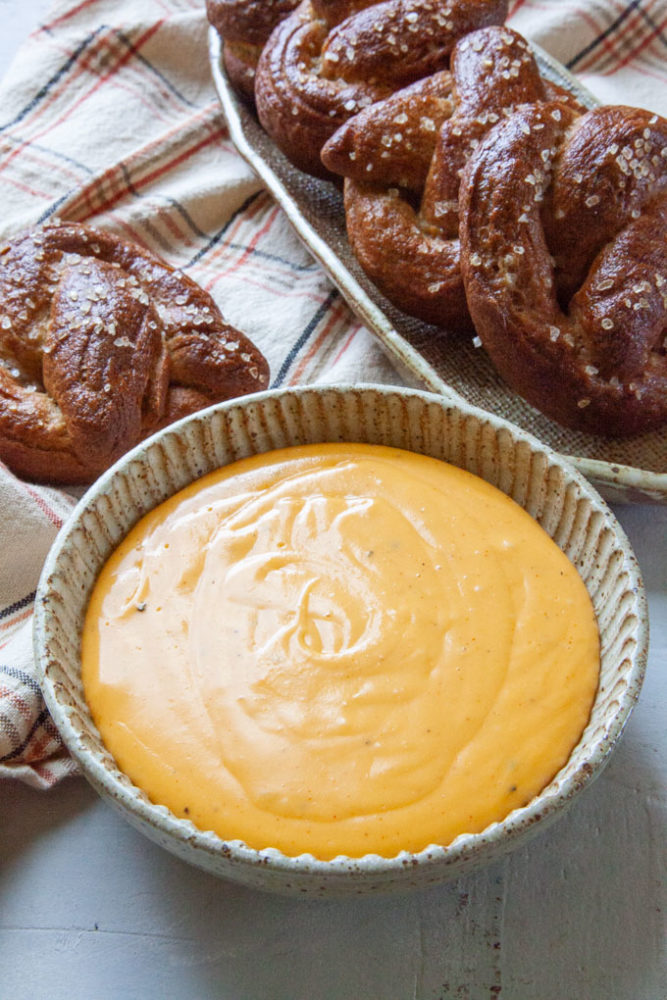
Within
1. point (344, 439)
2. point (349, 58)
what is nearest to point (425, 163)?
point (349, 58)

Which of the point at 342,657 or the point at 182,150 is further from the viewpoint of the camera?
the point at 182,150

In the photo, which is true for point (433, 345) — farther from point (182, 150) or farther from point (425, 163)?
point (182, 150)

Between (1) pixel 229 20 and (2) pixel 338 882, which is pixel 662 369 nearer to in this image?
(2) pixel 338 882

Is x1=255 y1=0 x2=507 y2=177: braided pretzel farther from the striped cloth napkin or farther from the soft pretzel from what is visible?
the striped cloth napkin

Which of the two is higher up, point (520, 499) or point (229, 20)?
point (229, 20)

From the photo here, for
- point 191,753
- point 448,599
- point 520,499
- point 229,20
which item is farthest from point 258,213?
point 191,753

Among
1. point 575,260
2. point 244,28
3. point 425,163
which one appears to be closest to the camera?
point 575,260

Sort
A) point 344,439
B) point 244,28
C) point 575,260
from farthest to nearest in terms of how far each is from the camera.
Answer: point 244,28 → point 575,260 → point 344,439
